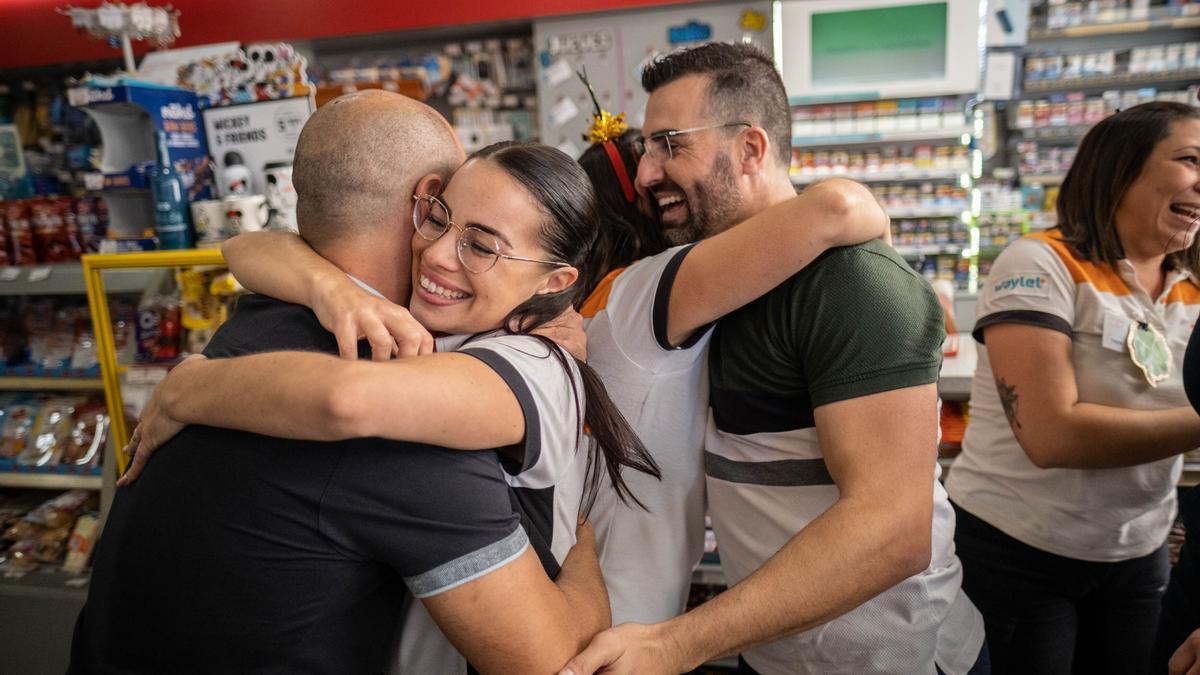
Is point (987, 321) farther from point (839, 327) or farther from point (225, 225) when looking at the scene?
point (225, 225)

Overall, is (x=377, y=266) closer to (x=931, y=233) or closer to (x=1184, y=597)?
(x=1184, y=597)

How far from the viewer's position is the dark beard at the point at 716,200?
5.07 feet

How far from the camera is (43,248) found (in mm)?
3021

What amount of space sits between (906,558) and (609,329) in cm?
61

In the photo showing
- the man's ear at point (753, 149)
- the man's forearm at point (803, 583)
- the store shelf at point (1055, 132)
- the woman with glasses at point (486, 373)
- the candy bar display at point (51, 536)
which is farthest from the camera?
the store shelf at point (1055, 132)

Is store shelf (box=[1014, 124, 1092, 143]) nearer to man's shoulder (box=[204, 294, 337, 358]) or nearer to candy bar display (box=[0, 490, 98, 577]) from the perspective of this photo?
man's shoulder (box=[204, 294, 337, 358])

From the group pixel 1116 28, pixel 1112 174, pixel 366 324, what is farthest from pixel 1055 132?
pixel 366 324

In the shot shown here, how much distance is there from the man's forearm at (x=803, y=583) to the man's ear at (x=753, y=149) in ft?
2.45

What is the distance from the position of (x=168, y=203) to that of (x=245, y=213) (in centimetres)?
32

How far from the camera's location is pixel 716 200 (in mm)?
1556

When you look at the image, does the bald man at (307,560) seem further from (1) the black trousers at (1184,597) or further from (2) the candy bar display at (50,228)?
(2) the candy bar display at (50,228)

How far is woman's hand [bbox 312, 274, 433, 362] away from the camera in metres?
0.99

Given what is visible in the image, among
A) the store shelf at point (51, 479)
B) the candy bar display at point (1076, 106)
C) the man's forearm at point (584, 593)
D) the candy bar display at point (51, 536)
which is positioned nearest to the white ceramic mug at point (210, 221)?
the store shelf at point (51, 479)

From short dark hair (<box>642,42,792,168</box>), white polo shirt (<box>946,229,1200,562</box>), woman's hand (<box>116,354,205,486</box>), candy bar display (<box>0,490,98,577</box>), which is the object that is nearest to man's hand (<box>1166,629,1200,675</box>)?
white polo shirt (<box>946,229,1200,562</box>)
